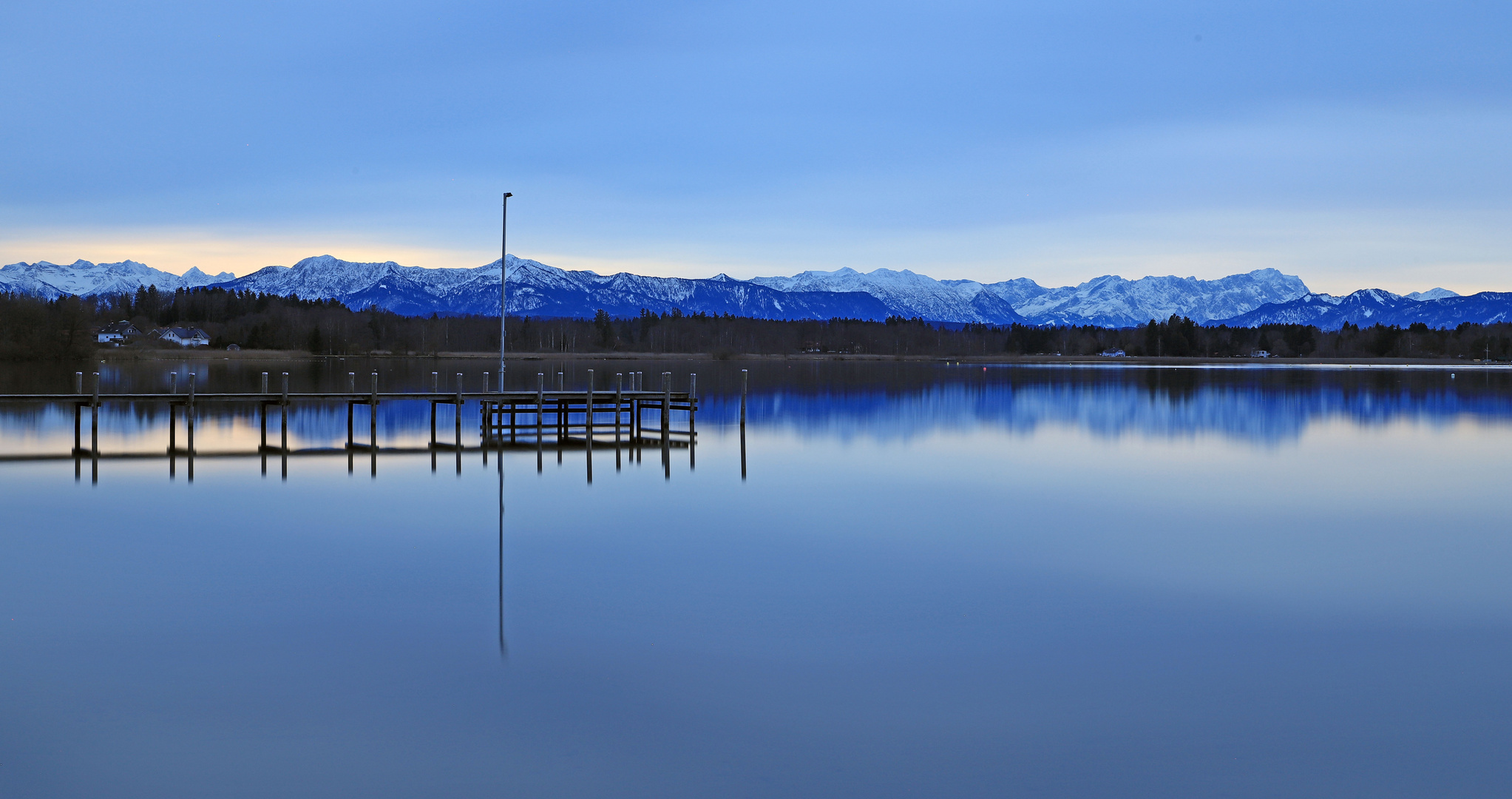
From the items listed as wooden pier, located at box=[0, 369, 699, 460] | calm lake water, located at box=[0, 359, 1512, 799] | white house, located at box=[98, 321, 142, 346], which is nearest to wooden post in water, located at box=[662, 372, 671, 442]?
wooden pier, located at box=[0, 369, 699, 460]

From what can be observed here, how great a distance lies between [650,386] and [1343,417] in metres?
48.1

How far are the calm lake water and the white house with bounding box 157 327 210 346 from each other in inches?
5815

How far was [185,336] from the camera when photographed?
167250mm

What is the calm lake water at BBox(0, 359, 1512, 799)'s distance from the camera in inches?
353

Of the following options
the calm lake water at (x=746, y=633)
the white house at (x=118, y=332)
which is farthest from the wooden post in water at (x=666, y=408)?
the white house at (x=118, y=332)

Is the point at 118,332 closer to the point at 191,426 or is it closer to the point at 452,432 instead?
the point at 452,432

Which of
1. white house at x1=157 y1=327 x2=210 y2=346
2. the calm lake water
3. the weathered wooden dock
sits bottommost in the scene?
the calm lake water

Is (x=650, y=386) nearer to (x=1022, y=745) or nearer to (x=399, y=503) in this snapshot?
(x=399, y=503)

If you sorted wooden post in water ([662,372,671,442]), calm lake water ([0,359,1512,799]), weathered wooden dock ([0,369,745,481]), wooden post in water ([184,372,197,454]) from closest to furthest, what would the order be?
calm lake water ([0,359,1512,799]) < wooden post in water ([184,372,197,454]) < weathered wooden dock ([0,369,745,481]) < wooden post in water ([662,372,671,442])

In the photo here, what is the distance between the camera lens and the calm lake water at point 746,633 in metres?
8.97

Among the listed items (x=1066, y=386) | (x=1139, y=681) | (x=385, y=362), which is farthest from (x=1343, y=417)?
(x=385, y=362)

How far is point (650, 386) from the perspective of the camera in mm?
86875

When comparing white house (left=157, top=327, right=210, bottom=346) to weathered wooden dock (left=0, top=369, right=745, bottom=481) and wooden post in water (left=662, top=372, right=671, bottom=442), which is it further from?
wooden post in water (left=662, top=372, right=671, bottom=442)

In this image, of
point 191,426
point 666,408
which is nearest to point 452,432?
point 666,408
